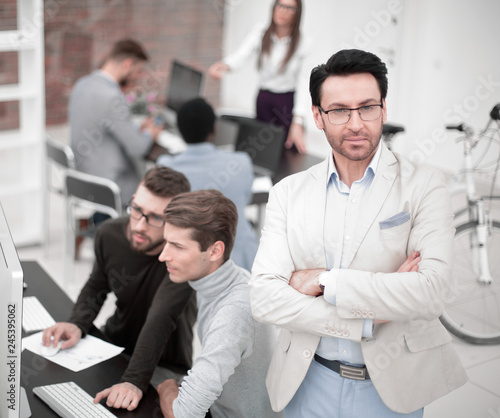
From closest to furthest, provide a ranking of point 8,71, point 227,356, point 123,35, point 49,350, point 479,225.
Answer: point 227,356
point 49,350
point 479,225
point 8,71
point 123,35

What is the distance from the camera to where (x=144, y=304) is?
2.60 metres

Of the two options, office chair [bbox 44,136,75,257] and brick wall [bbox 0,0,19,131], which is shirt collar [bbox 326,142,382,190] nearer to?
office chair [bbox 44,136,75,257]

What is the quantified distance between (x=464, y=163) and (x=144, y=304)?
1.56 metres

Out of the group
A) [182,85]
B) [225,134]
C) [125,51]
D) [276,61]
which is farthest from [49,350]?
[182,85]

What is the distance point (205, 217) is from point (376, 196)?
53 centimetres

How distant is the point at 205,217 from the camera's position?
2104mm

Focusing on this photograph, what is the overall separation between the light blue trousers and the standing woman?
114 inches

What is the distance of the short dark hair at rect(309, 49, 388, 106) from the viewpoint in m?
1.79

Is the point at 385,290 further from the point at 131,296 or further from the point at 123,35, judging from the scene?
the point at 123,35

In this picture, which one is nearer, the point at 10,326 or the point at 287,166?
the point at 10,326

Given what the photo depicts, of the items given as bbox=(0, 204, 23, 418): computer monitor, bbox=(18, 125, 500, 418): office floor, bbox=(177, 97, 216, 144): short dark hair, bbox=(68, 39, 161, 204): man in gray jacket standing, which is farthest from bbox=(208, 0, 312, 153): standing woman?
bbox=(0, 204, 23, 418): computer monitor

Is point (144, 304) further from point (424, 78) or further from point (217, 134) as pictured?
point (424, 78)

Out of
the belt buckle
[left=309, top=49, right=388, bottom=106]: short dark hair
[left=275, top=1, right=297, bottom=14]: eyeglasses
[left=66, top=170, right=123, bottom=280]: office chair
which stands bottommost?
[left=66, top=170, right=123, bottom=280]: office chair

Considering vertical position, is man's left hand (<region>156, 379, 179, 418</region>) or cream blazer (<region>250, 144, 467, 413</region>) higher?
cream blazer (<region>250, 144, 467, 413</region>)
